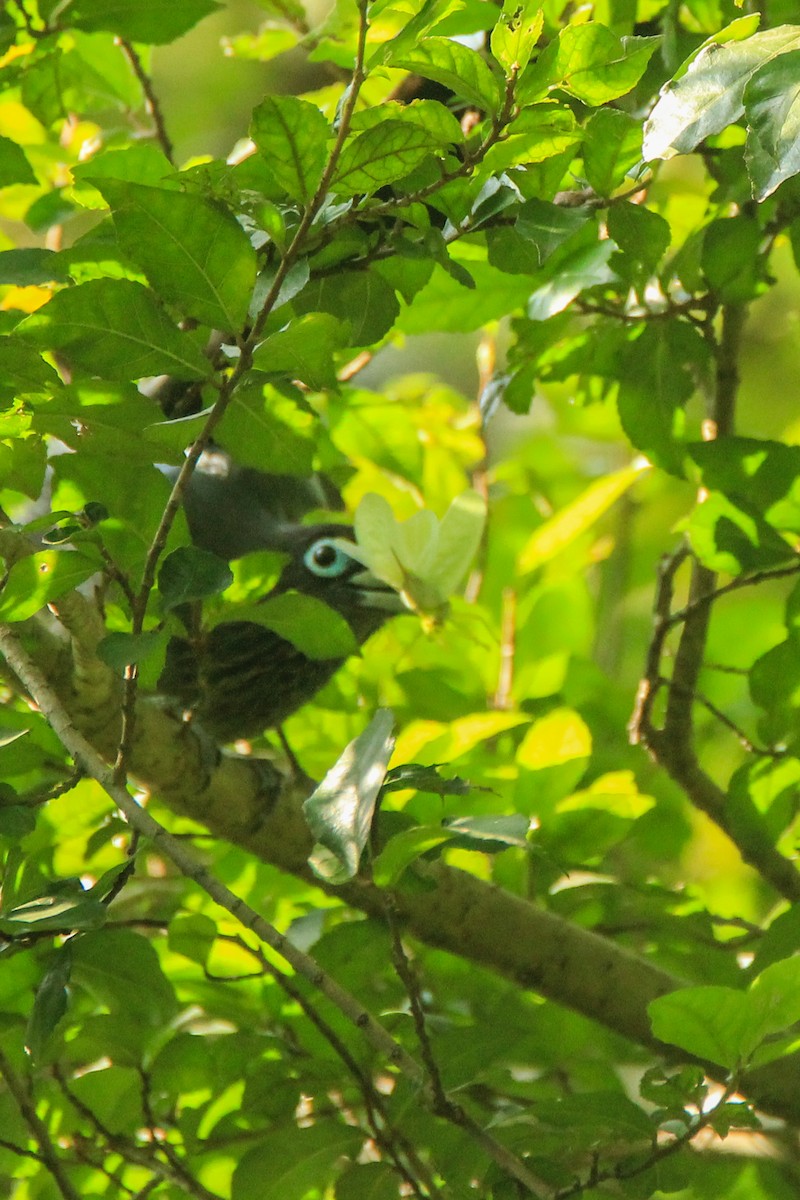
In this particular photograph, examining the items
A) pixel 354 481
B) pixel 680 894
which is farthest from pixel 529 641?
pixel 680 894

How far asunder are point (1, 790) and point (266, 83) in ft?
18.7

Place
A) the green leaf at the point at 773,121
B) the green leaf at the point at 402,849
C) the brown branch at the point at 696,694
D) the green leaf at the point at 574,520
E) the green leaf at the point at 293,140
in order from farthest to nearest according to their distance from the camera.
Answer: the green leaf at the point at 574,520, the brown branch at the point at 696,694, the green leaf at the point at 402,849, the green leaf at the point at 293,140, the green leaf at the point at 773,121

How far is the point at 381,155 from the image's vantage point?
127cm

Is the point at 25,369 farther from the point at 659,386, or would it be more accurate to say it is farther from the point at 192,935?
the point at 659,386

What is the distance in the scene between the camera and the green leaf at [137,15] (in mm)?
1812

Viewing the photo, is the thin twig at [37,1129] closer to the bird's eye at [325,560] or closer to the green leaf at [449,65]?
the green leaf at [449,65]

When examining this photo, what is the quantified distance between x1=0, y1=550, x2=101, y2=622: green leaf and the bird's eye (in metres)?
1.98

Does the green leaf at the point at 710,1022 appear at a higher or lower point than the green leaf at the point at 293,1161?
higher

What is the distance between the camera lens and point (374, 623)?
130 inches

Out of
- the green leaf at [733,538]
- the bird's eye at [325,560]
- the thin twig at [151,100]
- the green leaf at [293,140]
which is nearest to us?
the green leaf at [293,140]

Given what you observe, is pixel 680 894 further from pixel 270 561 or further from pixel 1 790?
pixel 1 790

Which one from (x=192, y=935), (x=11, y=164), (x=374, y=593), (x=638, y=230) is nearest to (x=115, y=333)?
(x=11, y=164)

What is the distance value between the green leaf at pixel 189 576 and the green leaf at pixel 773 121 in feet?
2.14

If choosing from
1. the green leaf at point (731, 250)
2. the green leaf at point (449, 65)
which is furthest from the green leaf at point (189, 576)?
the green leaf at point (731, 250)
